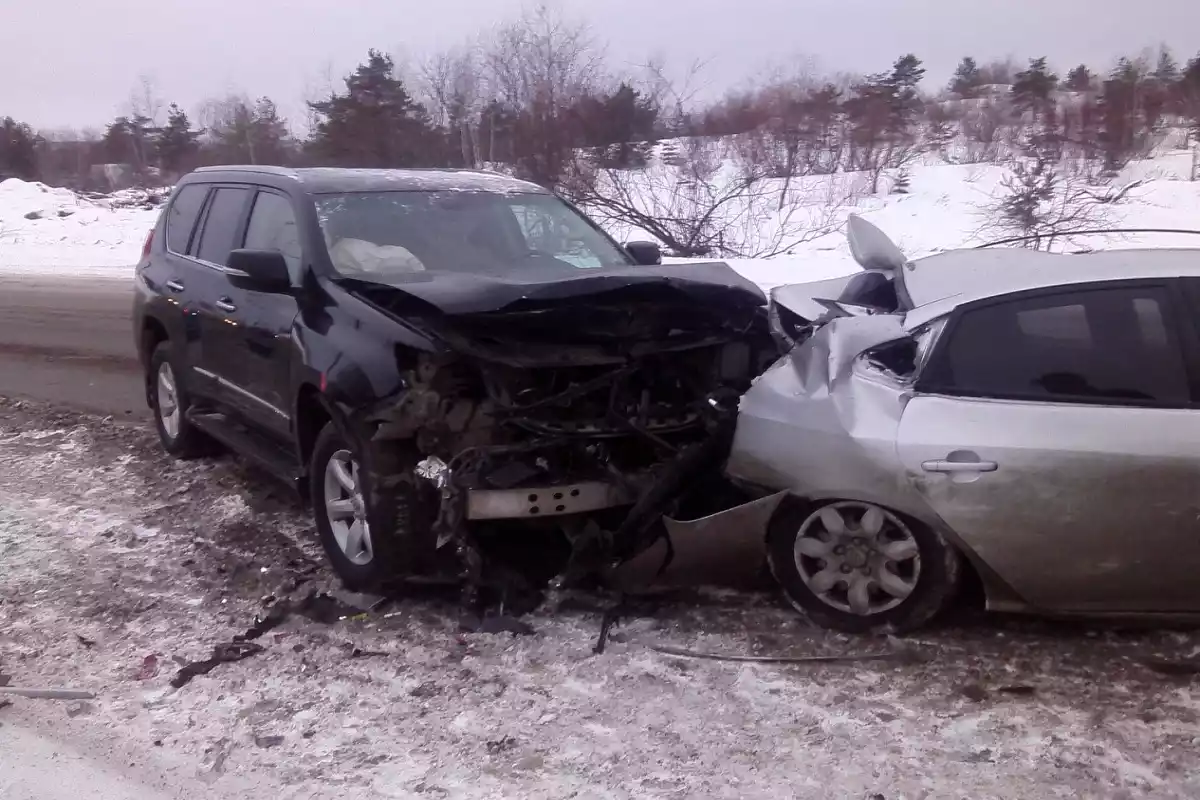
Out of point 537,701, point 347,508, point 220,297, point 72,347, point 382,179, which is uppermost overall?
point 382,179

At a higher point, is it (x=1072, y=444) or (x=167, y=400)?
(x=1072, y=444)

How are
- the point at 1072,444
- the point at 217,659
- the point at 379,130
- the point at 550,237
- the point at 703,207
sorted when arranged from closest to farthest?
the point at 1072,444
the point at 217,659
the point at 550,237
the point at 703,207
the point at 379,130

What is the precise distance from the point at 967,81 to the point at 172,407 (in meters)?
42.9

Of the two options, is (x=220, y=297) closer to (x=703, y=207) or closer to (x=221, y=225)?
(x=221, y=225)

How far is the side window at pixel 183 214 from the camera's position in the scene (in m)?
6.31

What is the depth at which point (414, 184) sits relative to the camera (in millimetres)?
5523

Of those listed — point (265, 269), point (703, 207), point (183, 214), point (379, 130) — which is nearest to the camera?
point (265, 269)

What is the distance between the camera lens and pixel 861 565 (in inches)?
153

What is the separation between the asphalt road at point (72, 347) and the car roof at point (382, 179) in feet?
9.57

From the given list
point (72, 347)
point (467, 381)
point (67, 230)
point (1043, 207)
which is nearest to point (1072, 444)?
point (467, 381)

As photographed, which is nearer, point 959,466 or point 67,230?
point 959,466

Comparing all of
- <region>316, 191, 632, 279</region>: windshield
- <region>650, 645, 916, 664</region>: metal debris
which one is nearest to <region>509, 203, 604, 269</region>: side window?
<region>316, 191, 632, 279</region>: windshield

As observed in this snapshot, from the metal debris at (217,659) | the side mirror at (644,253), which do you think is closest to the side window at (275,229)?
the metal debris at (217,659)

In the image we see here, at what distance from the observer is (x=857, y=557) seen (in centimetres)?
388
